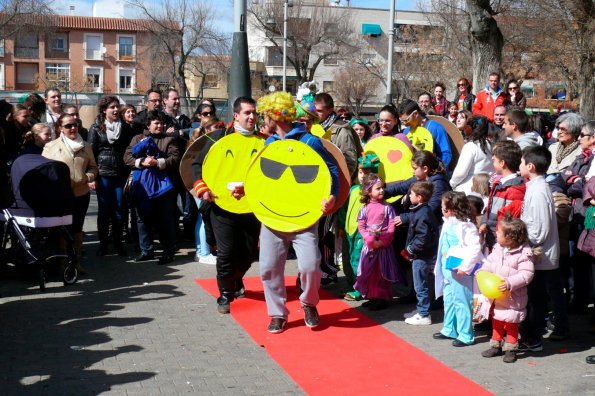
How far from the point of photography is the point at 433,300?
8234 millimetres

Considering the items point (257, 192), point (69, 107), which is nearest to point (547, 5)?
point (69, 107)

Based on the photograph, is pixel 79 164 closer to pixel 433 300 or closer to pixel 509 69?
pixel 433 300

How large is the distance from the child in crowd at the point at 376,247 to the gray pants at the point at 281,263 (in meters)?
0.90

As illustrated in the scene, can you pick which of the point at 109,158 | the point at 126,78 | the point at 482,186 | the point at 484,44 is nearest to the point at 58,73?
the point at 126,78

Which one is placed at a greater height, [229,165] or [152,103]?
[152,103]

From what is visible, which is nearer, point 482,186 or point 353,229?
point 482,186

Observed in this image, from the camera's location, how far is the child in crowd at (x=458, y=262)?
6.80 meters

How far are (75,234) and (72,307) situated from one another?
1.94 m

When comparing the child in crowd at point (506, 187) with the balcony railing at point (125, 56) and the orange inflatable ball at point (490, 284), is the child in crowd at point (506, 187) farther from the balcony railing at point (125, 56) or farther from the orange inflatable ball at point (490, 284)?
the balcony railing at point (125, 56)

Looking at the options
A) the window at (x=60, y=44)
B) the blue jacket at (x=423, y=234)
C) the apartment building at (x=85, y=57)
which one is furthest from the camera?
the window at (x=60, y=44)

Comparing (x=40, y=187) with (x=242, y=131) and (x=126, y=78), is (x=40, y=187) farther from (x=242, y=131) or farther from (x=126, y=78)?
(x=126, y=78)

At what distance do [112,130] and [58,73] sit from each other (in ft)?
239

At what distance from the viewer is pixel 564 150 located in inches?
329

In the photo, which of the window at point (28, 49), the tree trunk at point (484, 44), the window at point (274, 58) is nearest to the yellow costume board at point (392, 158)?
the tree trunk at point (484, 44)
